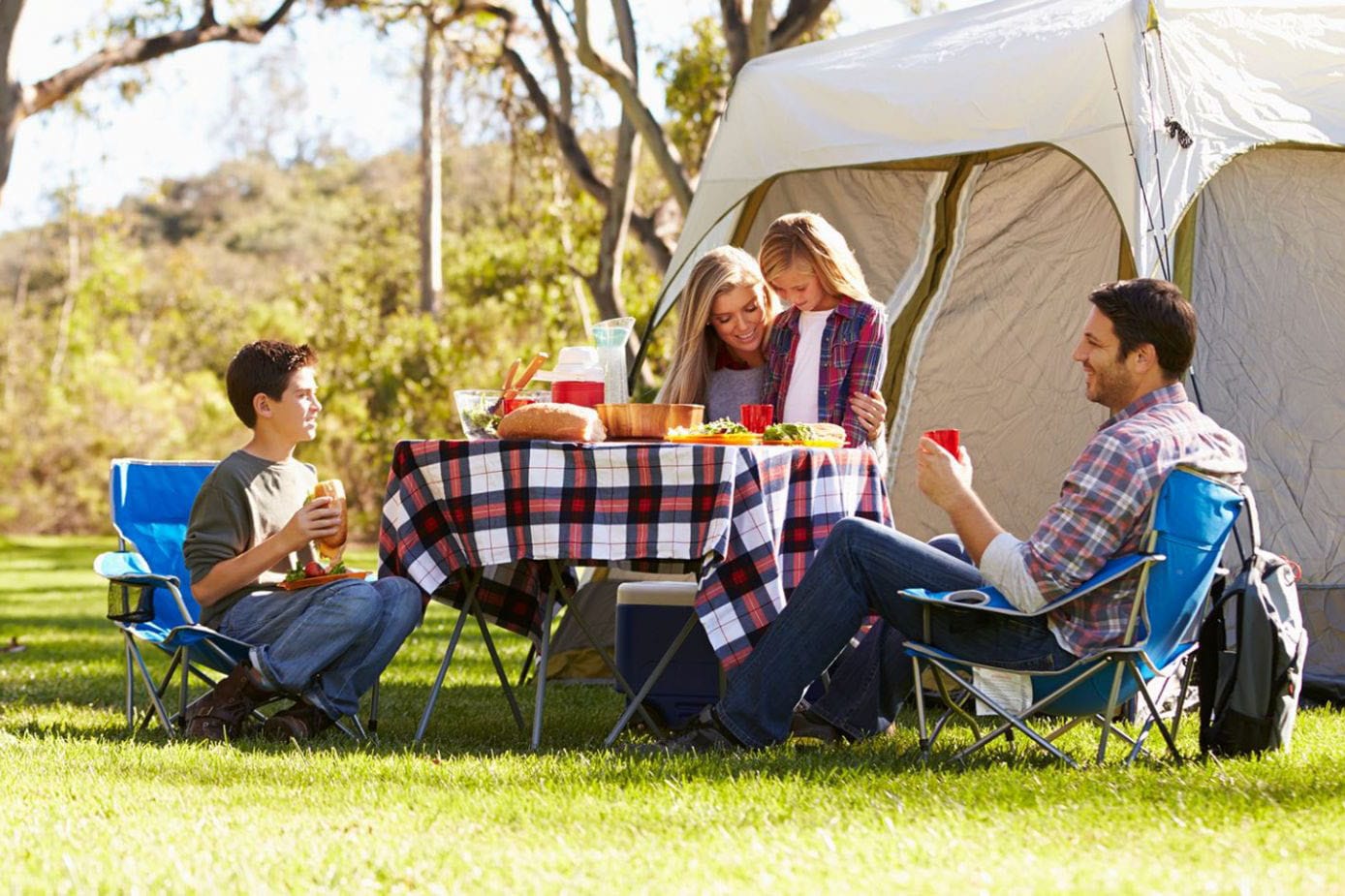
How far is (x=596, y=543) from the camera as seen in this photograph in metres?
3.74

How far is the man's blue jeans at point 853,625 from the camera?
11.6ft

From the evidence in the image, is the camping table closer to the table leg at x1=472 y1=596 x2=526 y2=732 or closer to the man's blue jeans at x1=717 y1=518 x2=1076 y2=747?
the man's blue jeans at x1=717 y1=518 x2=1076 y2=747

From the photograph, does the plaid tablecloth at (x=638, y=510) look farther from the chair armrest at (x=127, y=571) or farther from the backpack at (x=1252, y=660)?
the backpack at (x=1252, y=660)

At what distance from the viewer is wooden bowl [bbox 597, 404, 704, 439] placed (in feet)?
12.9

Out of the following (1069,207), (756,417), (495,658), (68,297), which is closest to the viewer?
(756,417)

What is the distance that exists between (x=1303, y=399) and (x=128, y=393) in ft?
49.0

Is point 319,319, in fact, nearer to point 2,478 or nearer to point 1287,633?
point 2,478

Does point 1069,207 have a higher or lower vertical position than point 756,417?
higher

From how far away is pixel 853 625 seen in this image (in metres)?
3.66

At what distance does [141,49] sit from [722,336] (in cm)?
601

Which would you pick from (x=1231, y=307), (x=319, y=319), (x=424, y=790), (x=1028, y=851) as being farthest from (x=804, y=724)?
(x=319, y=319)

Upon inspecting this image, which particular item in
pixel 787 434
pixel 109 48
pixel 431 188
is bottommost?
pixel 787 434

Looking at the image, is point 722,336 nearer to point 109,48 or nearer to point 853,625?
point 853,625

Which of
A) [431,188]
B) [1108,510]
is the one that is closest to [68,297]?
[431,188]
